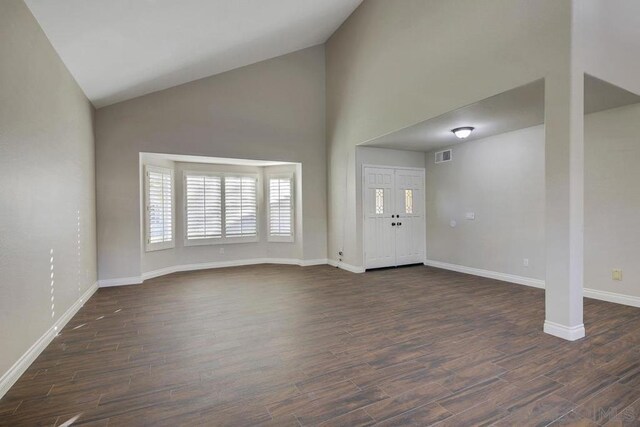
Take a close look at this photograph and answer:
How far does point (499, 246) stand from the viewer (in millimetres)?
5367

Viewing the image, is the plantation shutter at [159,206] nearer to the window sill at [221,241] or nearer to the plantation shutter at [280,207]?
the window sill at [221,241]

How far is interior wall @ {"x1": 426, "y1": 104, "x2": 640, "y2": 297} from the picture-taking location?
3.88 m

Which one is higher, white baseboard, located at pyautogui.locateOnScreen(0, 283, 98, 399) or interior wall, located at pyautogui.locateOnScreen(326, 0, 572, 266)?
interior wall, located at pyautogui.locateOnScreen(326, 0, 572, 266)

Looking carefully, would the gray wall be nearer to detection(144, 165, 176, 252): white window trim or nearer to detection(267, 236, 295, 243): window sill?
detection(144, 165, 176, 252): white window trim

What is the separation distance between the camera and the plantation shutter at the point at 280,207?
23.2ft

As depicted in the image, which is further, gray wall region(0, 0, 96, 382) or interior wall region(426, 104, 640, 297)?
interior wall region(426, 104, 640, 297)

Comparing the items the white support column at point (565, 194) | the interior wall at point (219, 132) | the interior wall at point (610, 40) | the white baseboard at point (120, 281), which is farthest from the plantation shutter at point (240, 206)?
the interior wall at point (610, 40)

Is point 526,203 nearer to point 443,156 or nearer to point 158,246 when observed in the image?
point 443,156

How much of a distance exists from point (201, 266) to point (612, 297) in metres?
6.85

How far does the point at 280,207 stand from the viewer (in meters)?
7.12

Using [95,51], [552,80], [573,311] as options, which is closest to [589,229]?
[573,311]

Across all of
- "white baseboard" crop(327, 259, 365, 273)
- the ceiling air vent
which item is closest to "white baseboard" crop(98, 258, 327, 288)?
"white baseboard" crop(327, 259, 365, 273)

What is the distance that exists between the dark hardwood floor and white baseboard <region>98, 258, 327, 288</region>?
3.14ft

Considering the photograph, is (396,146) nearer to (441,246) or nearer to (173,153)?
(441,246)
